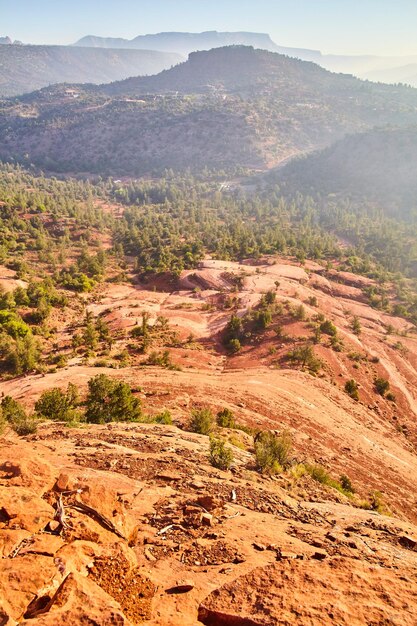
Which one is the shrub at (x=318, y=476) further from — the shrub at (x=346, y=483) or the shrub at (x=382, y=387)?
the shrub at (x=382, y=387)

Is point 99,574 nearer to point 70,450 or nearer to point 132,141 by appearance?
point 70,450

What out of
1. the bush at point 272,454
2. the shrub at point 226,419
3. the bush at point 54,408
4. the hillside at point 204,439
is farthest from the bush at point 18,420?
the shrub at point 226,419

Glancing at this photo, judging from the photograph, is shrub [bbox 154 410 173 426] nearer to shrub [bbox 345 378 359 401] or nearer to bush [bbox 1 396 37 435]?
bush [bbox 1 396 37 435]

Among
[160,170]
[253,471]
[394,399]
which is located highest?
[160,170]

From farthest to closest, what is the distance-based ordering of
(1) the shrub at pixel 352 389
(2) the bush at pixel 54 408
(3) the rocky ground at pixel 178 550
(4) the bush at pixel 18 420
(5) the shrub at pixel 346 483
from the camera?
(1) the shrub at pixel 352 389
(2) the bush at pixel 54 408
(5) the shrub at pixel 346 483
(4) the bush at pixel 18 420
(3) the rocky ground at pixel 178 550

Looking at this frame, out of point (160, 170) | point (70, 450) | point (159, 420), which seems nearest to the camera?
point (70, 450)

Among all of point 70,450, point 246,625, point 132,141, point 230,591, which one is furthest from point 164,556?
point 132,141

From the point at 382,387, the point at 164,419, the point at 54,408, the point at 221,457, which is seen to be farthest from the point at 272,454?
the point at 382,387
